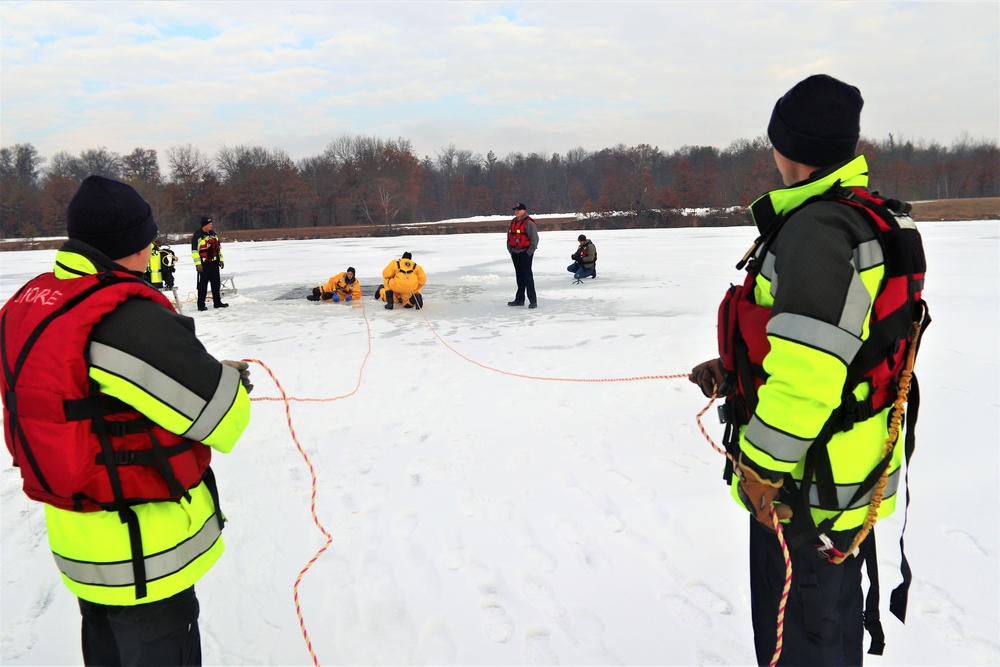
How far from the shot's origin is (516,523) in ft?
11.4

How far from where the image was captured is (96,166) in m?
71.8

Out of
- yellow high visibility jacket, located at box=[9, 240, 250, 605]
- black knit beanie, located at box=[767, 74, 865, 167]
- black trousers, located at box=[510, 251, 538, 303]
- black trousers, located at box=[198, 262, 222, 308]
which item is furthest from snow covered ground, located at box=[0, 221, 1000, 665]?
black trousers, located at box=[198, 262, 222, 308]

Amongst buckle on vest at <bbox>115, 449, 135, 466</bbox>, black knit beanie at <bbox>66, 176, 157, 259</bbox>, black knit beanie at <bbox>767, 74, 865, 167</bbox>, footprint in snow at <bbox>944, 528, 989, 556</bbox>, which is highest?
black knit beanie at <bbox>767, 74, 865, 167</bbox>

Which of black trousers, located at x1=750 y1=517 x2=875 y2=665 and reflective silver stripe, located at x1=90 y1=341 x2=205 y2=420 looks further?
black trousers, located at x1=750 y1=517 x2=875 y2=665

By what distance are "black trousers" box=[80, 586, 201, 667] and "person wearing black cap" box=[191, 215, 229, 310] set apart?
9372 millimetres

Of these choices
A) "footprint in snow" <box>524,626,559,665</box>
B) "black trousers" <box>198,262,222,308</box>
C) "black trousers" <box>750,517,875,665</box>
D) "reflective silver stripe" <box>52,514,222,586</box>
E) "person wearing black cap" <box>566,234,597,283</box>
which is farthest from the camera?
"person wearing black cap" <box>566,234,597,283</box>

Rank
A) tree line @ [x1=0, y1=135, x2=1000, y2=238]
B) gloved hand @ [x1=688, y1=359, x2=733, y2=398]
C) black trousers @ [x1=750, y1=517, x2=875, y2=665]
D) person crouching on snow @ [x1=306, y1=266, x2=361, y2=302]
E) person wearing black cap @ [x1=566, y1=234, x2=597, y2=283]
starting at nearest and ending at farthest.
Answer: black trousers @ [x1=750, y1=517, x2=875, y2=665], gloved hand @ [x1=688, y1=359, x2=733, y2=398], person crouching on snow @ [x1=306, y1=266, x2=361, y2=302], person wearing black cap @ [x1=566, y1=234, x2=597, y2=283], tree line @ [x1=0, y1=135, x2=1000, y2=238]

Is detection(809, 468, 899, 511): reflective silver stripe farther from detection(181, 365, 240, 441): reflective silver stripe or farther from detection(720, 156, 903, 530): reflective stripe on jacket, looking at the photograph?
detection(181, 365, 240, 441): reflective silver stripe

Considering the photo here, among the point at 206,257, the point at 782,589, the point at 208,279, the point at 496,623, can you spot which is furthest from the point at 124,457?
the point at 208,279

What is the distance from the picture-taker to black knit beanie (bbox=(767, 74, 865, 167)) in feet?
5.77

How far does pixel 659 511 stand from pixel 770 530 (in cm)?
168

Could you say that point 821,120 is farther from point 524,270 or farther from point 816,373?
point 524,270

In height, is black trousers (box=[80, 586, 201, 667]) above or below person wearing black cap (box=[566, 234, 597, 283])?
below

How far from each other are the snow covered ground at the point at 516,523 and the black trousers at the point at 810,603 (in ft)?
2.06
